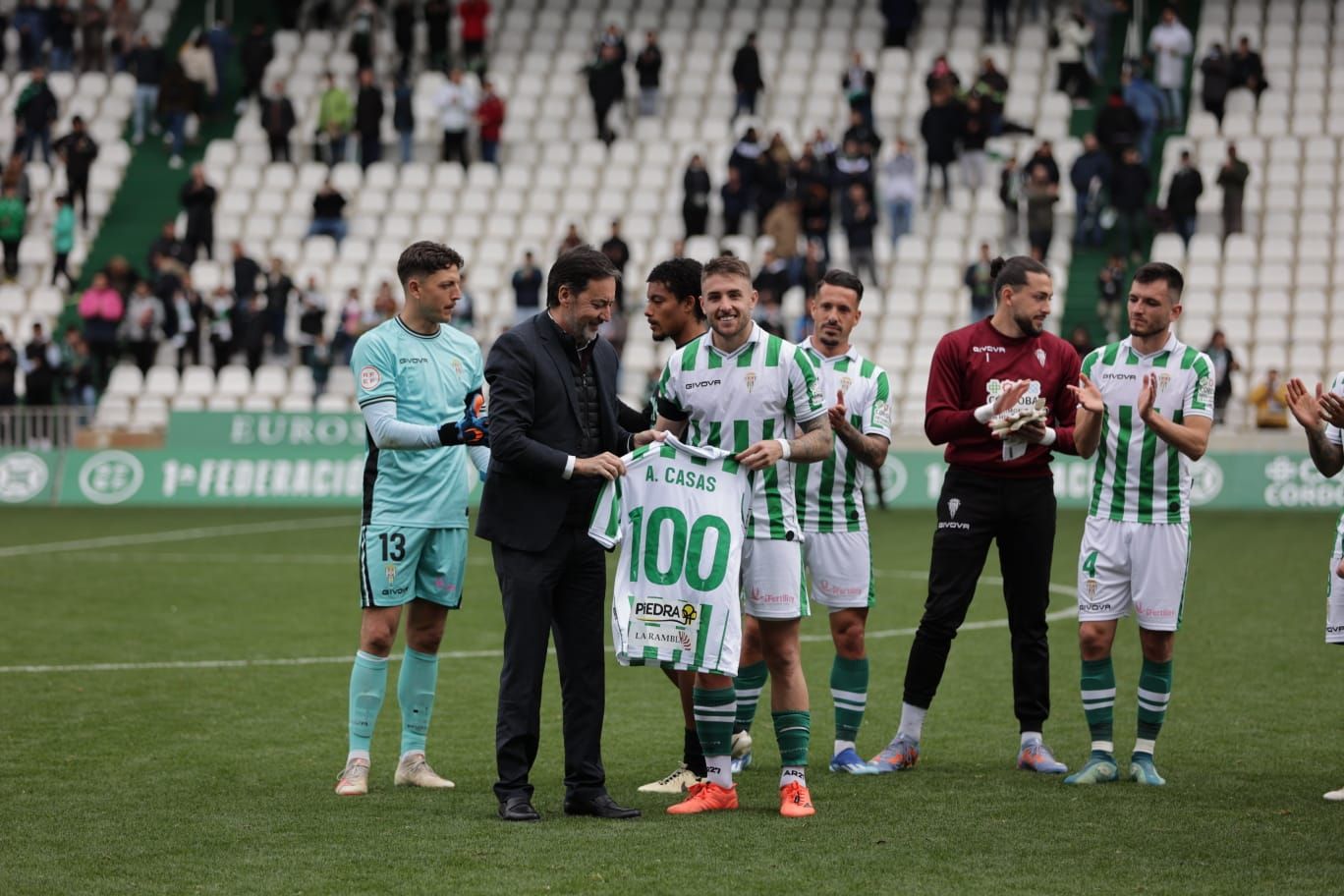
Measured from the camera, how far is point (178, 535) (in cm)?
2162

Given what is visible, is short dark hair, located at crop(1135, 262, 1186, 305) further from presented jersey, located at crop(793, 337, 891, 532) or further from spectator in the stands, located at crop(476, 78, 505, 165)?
spectator in the stands, located at crop(476, 78, 505, 165)

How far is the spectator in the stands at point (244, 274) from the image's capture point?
3012 centimetres

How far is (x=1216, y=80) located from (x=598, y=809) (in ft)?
89.5

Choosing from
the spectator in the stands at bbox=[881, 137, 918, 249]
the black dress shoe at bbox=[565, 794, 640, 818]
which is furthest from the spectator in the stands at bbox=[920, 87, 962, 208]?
the black dress shoe at bbox=[565, 794, 640, 818]

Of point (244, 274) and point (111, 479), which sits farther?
point (244, 274)

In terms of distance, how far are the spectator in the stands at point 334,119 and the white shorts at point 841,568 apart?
26.8 meters

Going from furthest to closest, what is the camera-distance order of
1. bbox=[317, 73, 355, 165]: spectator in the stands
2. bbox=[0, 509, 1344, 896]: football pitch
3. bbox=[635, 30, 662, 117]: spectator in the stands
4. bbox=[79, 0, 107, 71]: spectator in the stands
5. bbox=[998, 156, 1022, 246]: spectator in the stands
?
bbox=[79, 0, 107, 71]: spectator in the stands, bbox=[317, 73, 355, 165]: spectator in the stands, bbox=[635, 30, 662, 117]: spectator in the stands, bbox=[998, 156, 1022, 246]: spectator in the stands, bbox=[0, 509, 1344, 896]: football pitch

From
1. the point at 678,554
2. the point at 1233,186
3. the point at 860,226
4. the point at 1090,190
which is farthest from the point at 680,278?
the point at 1233,186

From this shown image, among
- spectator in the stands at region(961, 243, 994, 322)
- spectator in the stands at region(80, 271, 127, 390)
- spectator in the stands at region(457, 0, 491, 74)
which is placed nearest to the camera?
spectator in the stands at region(961, 243, 994, 322)

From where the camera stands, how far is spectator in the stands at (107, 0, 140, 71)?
3669 centimetres

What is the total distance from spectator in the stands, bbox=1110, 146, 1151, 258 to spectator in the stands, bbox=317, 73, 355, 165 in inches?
552

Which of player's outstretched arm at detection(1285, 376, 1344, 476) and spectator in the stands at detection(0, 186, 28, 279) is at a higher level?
spectator in the stands at detection(0, 186, 28, 279)

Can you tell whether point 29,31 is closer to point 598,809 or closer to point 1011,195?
point 1011,195

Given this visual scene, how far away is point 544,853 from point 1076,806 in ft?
7.95
